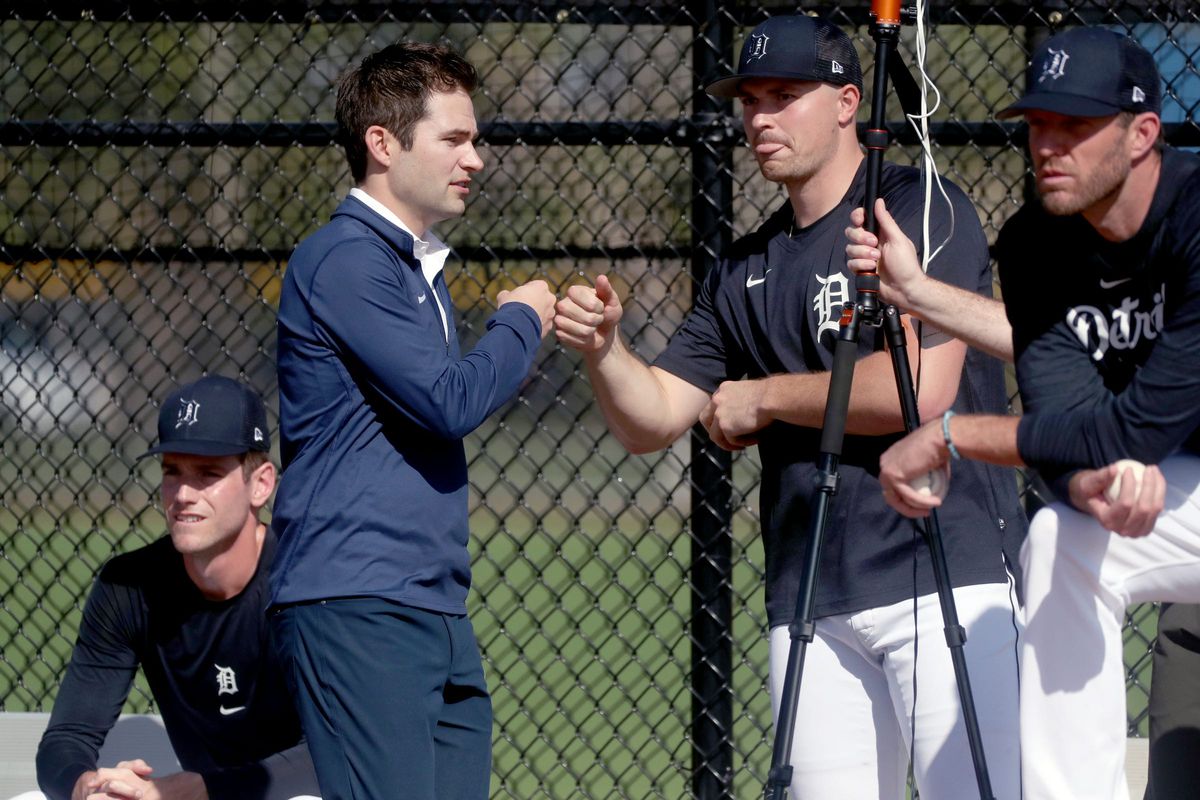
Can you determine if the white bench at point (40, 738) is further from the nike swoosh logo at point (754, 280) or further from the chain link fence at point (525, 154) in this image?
the nike swoosh logo at point (754, 280)

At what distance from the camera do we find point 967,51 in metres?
4.20

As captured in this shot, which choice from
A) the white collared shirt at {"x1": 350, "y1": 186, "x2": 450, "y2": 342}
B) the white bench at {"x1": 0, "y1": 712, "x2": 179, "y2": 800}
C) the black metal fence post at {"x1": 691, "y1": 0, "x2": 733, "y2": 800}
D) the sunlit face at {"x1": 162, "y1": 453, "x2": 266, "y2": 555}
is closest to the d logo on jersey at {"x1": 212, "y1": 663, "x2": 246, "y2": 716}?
the sunlit face at {"x1": 162, "y1": 453, "x2": 266, "y2": 555}

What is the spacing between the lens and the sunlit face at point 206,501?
121 inches

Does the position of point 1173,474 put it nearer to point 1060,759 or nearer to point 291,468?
point 1060,759

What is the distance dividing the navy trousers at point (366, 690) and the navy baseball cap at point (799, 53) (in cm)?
133

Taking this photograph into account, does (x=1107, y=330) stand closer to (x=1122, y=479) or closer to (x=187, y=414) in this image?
(x=1122, y=479)

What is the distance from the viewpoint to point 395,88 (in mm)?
2672

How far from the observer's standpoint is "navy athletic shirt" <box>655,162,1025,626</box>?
278cm

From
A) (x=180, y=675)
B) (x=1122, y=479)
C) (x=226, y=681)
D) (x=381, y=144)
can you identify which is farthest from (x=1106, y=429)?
(x=180, y=675)

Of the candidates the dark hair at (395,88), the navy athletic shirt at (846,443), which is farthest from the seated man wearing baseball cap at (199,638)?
the navy athletic shirt at (846,443)

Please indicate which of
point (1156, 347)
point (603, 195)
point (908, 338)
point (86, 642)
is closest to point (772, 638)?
point (908, 338)

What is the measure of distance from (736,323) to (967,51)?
63.8 inches

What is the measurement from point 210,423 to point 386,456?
71 cm

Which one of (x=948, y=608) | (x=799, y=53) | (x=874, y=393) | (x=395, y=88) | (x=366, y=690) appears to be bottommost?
(x=366, y=690)
